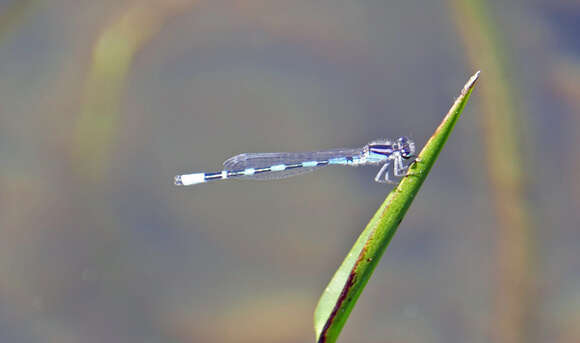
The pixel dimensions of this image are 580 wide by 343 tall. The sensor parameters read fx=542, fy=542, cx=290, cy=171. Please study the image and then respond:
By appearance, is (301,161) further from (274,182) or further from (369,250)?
(369,250)

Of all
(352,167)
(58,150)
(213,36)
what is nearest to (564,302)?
(352,167)

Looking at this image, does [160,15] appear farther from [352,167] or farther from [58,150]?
[352,167]

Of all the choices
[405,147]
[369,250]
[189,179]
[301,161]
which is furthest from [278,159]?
[369,250]

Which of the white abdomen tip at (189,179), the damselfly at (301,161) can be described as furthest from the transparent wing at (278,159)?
the white abdomen tip at (189,179)

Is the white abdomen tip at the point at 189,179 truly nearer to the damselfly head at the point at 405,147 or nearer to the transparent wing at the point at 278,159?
the transparent wing at the point at 278,159

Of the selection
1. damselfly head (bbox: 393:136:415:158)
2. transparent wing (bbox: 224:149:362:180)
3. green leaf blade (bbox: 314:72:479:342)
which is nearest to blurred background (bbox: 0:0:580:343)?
transparent wing (bbox: 224:149:362:180)

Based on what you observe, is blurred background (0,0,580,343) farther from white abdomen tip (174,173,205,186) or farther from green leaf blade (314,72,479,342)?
green leaf blade (314,72,479,342)

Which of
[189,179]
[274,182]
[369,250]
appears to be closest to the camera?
[369,250]
